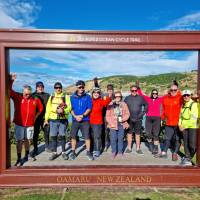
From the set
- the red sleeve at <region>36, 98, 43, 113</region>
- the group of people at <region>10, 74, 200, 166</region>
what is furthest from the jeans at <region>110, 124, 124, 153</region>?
the red sleeve at <region>36, 98, 43, 113</region>

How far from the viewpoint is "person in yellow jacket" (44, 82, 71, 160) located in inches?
310

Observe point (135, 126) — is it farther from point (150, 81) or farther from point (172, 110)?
point (150, 81)

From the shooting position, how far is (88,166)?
7062 mm

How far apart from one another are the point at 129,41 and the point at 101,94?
226 centimetres

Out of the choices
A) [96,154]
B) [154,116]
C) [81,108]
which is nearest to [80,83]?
[81,108]

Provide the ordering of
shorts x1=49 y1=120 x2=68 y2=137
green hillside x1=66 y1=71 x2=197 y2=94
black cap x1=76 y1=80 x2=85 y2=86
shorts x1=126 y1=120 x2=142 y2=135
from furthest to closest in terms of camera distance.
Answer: green hillside x1=66 y1=71 x2=197 y2=94 < shorts x1=126 y1=120 x2=142 y2=135 < shorts x1=49 y1=120 x2=68 y2=137 < black cap x1=76 y1=80 x2=85 y2=86

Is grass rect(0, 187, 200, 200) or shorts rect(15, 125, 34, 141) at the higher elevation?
shorts rect(15, 125, 34, 141)

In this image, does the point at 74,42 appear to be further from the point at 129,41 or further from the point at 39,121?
the point at 39,121

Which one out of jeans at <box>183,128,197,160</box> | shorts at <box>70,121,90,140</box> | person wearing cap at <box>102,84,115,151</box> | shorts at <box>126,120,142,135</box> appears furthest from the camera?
person wearing cap at <box>102,84,115,151</box>

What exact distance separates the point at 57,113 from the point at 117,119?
1.46m

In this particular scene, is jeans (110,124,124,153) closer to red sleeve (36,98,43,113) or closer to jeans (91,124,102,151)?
jeans (91,124,102,151)

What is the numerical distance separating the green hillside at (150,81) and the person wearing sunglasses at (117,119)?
1.09m

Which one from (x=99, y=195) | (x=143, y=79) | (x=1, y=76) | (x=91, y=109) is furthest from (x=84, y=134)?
(x=143, y=79)

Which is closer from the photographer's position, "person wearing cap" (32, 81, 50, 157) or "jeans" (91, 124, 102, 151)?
"jeans" (91, 124, 102, 151)
